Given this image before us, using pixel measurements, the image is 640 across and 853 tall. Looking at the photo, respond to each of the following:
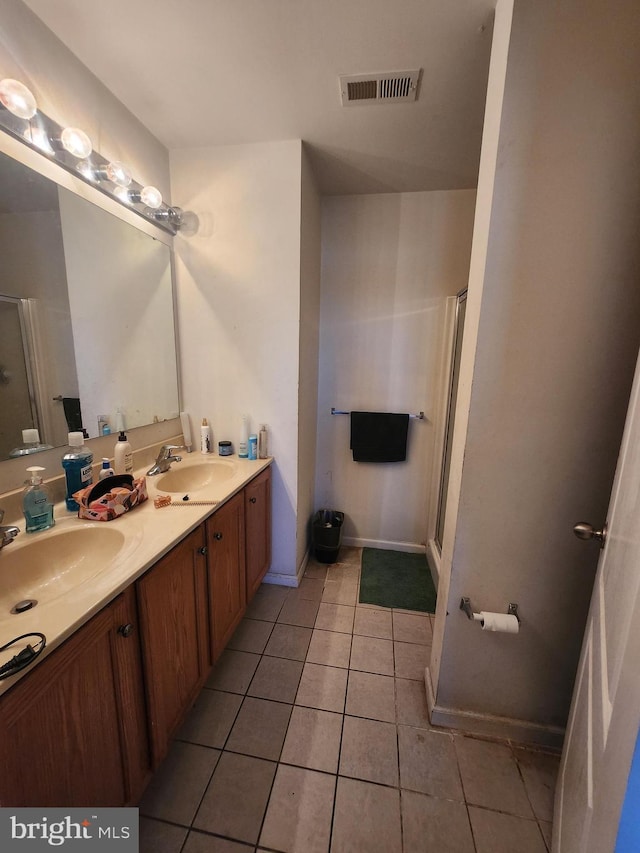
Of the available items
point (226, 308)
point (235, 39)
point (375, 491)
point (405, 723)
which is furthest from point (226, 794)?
point (235, 39)

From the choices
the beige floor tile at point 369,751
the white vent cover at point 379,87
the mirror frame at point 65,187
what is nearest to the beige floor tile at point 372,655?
the beige floor tile at point 369,751

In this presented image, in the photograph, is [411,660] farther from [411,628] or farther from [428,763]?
[428,763]

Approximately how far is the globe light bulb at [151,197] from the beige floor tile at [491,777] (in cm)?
262

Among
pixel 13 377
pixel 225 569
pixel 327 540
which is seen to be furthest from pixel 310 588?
pixel 13 377

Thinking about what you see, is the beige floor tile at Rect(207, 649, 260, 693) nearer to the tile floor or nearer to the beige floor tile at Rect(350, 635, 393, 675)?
the tile floor

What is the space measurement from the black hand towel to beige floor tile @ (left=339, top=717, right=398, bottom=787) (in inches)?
56.6

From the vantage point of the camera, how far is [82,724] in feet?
2.39

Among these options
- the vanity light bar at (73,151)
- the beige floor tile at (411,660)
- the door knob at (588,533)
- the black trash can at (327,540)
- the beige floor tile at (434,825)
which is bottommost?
the beige floor tile at (434,825)

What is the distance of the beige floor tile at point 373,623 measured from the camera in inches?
67.7

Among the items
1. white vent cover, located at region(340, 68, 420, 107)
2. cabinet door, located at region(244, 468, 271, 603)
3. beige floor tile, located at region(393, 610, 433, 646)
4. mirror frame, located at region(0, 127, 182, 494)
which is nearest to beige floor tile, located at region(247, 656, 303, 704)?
cabinet door, located at region(244, 468, 271, 603)

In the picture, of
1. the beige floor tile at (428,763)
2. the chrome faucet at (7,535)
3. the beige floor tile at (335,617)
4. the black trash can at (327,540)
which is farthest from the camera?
the black trash can at (327,540)

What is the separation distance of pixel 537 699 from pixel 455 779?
0.41 metres

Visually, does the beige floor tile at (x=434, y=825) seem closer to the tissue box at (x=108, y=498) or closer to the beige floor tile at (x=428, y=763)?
the beige floor tile at (x=428, y=763)

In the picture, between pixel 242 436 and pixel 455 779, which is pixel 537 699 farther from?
pixel 242 436
